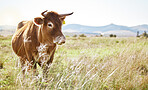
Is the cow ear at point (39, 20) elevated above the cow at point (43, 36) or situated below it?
above

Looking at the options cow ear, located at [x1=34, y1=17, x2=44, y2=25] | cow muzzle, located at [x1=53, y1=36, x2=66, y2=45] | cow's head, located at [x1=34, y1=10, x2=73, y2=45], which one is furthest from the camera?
cow ear, located at [x1=34, y1=17, x2=44, y2=25]

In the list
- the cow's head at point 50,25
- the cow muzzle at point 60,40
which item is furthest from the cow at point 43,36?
the cow muzzle at point 60,40

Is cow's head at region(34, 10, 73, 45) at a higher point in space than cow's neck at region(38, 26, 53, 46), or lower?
higher

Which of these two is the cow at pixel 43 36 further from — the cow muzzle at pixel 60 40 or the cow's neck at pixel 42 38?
the cow muzzle at pixel 60 40

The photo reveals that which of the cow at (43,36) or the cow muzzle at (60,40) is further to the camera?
the cow at (43,36)

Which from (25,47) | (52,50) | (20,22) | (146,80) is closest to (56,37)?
(52,50)

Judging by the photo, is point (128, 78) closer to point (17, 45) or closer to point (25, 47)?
point (25, 47)

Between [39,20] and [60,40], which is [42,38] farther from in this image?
[60,40]

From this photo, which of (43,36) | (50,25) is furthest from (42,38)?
(50,25)

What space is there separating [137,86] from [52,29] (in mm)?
2229

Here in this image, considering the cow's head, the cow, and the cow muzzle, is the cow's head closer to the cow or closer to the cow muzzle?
the cow

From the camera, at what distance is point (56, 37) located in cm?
370

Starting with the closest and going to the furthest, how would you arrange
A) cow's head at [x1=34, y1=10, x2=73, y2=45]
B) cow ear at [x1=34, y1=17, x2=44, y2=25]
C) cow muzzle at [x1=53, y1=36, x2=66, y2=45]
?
cow muzzle at [x1=53, y1=36, x2=66, y2=45]
cow's head at [x1=34, y1=10, x2=73, y2=45]
cow ear at [x1=34, y1=17, x2=44, y2=25]

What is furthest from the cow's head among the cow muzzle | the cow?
the cow muzzle
